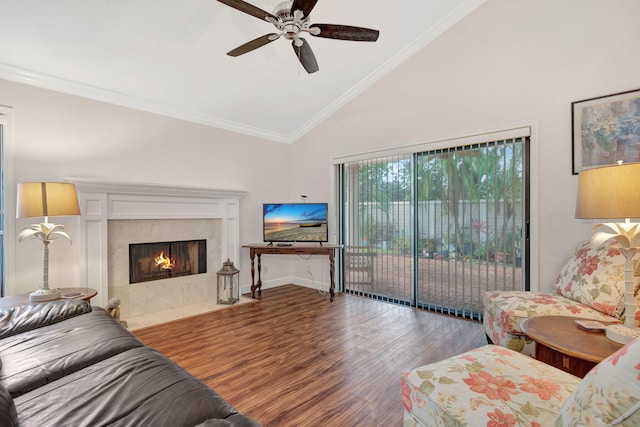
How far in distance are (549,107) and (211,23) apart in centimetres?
320

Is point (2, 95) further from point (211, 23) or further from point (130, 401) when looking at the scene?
point (130, 401)

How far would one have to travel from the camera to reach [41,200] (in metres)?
2.33

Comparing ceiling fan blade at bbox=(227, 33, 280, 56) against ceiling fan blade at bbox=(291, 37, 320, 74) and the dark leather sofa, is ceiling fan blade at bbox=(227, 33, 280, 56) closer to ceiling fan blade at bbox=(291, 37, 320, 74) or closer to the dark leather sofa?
ceiling fan blade at bbox=(291, 37, 320, 74)

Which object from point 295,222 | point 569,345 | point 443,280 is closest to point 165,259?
point 295,222

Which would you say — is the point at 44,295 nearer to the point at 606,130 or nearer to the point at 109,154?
the point at 109,154

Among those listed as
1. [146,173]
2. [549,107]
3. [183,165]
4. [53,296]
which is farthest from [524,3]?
[53,296]

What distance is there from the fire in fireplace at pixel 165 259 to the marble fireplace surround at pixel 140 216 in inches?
4.2

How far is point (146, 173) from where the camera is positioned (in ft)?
11.9

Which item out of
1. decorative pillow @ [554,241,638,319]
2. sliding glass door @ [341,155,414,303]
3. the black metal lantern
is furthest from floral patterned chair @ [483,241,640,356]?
the black metal lantern

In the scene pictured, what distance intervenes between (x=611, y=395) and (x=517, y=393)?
0.61 metres

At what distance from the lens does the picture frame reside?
2.48 metres

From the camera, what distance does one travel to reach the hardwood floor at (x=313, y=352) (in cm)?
188

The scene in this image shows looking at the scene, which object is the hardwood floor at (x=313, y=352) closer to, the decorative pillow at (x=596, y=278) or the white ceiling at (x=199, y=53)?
Answer: the decorative pillow at (x=596, y=278)

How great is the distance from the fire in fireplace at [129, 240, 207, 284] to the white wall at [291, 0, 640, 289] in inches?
115
